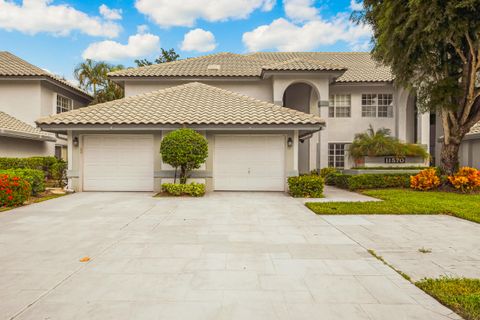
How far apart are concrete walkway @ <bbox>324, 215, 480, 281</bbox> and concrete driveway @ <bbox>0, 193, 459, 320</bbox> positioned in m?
0.39

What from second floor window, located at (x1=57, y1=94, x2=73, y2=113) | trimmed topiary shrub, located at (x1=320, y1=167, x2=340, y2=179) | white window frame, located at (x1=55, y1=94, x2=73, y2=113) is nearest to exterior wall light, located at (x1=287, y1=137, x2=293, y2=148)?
trimmed topiary shrub, located at (x1=320, y1=167, x2=340, y2=179)

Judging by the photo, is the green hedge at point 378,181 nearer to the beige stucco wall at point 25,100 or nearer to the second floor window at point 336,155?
the second floor window at point 336,155

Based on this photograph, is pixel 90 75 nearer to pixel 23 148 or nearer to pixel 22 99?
pixel 22 99

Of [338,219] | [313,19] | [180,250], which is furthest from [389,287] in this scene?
[313,19]

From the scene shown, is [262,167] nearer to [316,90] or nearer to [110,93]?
[316,90]

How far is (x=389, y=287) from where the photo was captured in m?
3.41

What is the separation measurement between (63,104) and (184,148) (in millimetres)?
13821

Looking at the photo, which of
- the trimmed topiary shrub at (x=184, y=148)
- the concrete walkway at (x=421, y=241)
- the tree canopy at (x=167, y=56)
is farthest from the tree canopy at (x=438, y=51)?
the tree canopy at (x=167, y=56)

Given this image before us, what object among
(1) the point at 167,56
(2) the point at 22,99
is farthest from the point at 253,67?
(1) the point at 167,56

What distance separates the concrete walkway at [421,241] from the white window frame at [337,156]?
11395mm

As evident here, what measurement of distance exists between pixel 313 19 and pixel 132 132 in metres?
16.0

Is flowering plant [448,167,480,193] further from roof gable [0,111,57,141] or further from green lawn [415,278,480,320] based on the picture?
roof gable [0,111,57,141]

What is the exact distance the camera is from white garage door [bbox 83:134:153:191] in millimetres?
12383

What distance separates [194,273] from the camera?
381 centimetres
